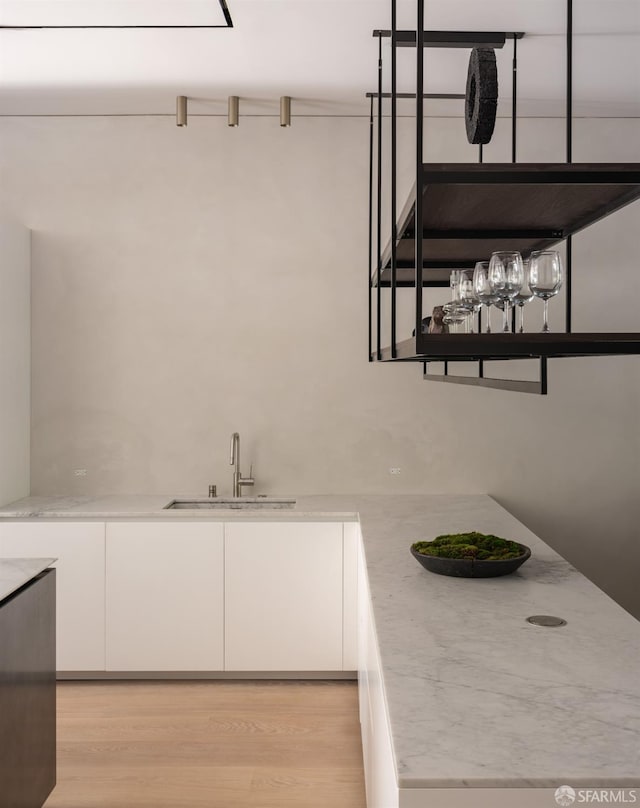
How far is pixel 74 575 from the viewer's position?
12.0 ft

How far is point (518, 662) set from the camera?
1.72 metres

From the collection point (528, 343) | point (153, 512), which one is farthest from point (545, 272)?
point (153, 512)

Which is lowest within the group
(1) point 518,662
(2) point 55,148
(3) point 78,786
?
(3) point 78,786

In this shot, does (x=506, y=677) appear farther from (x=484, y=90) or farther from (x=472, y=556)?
(x=484, y=90)

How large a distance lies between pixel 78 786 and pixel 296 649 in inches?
46.9

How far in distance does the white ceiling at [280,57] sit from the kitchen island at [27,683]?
6.79 feet

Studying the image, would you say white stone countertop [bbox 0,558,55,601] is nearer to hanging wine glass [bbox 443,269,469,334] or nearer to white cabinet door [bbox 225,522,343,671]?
white cabinet door [bbox 225,522,343,671]

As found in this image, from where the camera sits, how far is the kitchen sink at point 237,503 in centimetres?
404

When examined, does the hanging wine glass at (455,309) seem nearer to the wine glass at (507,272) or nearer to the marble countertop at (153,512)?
the wine glass at (507,272)

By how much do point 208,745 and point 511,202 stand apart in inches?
96.8

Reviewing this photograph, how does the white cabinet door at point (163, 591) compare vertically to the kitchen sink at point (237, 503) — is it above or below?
below

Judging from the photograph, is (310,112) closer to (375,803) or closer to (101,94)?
(101,94)

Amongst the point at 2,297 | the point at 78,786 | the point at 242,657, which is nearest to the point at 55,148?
the point at 2,297

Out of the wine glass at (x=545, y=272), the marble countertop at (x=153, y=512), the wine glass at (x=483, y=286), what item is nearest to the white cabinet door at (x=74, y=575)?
the marble countertop at (x=153, y=512)
